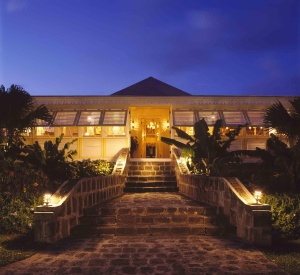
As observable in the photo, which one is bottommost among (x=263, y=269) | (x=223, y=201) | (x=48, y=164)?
(x=263, y=269)

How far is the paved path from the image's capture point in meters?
5.83

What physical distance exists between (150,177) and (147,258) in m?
8.47

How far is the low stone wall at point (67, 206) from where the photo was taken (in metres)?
7.47

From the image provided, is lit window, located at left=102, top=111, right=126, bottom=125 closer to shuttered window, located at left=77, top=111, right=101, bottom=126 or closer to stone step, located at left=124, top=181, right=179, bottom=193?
shuttered window, located at left=77, top=111, right=101, bottom=126

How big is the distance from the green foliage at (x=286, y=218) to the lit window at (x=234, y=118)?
9709 millimetres

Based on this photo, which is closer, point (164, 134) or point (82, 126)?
point (82, 126)

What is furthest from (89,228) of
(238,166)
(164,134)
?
(164,134)

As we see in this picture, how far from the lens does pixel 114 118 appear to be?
1750 centimetres

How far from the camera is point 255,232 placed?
7.41 metres

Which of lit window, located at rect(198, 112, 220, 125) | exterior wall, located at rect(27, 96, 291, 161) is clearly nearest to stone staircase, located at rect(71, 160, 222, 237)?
exterior wall, located at rect(27, 96, 291, 161)

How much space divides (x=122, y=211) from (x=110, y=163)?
7.47m

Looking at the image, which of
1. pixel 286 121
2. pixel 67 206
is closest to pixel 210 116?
pixel 286 121

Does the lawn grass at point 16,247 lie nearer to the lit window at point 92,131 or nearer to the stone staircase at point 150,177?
the stone staircase at point 150,177

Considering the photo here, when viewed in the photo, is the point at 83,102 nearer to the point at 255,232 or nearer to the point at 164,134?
the point at 164,134
